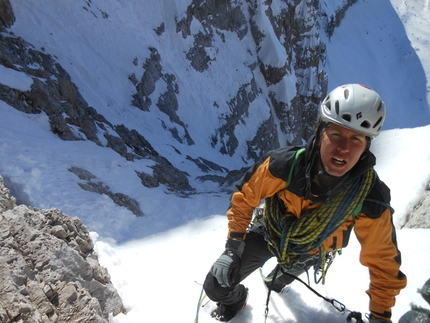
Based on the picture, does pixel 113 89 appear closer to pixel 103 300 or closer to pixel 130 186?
pixel 130 186

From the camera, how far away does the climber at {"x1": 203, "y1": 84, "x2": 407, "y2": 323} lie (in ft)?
9.03

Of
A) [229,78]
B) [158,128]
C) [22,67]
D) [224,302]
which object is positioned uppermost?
[224,302]

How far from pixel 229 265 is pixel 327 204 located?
1.06 metres

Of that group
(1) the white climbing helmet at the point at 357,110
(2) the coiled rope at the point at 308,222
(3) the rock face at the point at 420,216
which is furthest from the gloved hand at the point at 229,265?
(3) the rock face at the point at 420,216

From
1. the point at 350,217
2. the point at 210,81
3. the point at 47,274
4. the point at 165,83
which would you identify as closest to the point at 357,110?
the point at 350,217

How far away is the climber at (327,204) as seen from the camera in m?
2.75

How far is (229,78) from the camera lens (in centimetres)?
3275

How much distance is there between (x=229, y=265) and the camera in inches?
125

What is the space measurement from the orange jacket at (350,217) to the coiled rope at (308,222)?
7cm

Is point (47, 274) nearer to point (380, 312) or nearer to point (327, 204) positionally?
point (327, 204)

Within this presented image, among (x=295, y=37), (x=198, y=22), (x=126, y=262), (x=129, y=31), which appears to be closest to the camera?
(x=126, y=262)

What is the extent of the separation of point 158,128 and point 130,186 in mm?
12925

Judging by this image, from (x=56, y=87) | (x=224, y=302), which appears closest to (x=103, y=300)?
(x=224, y=302)

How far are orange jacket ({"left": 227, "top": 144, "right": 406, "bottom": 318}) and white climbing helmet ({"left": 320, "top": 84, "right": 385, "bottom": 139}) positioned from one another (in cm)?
24
